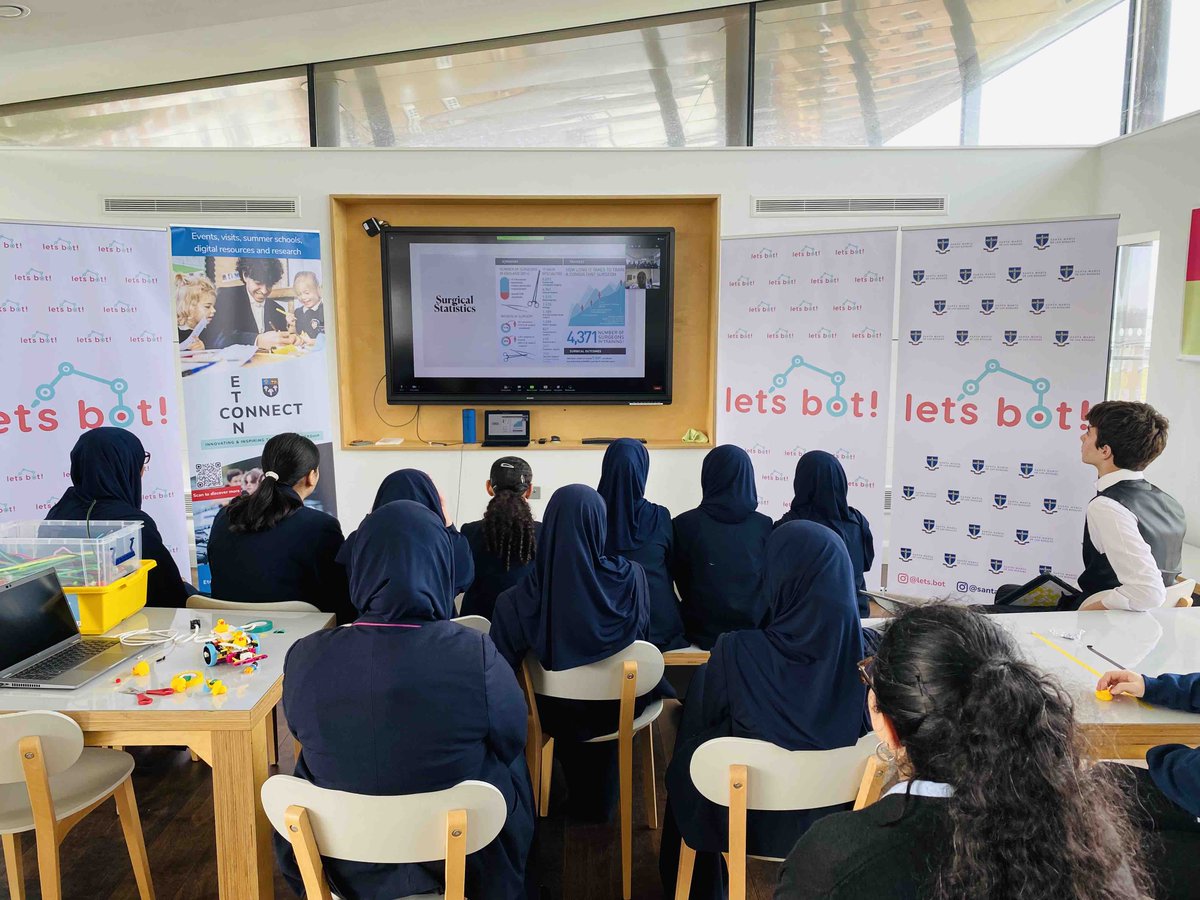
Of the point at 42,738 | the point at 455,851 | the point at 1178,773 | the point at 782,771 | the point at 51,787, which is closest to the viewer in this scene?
the point at 1178,773

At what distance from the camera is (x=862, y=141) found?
5.20 metres

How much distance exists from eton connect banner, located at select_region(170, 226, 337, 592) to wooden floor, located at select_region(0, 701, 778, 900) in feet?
5.01

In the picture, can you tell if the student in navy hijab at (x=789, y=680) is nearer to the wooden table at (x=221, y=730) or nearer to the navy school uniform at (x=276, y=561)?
the wooden table at (x=221, y=730)

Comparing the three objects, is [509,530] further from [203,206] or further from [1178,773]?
[203,206]

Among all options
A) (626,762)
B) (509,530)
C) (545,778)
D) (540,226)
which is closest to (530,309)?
(540,226)

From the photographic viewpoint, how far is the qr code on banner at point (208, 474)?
14.1 feet

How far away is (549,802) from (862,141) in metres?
4.34

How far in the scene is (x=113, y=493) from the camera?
2941mm

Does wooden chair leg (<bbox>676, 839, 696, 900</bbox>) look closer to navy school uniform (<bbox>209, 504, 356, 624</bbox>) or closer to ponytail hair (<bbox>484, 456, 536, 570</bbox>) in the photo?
ponytail hair (<bbox>484, 456, 536, 570</bbox>)

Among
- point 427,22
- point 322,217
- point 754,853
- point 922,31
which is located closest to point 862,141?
point 922,31

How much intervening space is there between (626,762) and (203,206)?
→ 4.44 m

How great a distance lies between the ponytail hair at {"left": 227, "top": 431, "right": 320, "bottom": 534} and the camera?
2846mm

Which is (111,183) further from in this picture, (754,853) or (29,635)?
(754,853)

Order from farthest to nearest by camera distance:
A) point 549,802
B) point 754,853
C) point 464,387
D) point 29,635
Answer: point 464,387 < point 549,802 < point 29,635 < point 754,853
